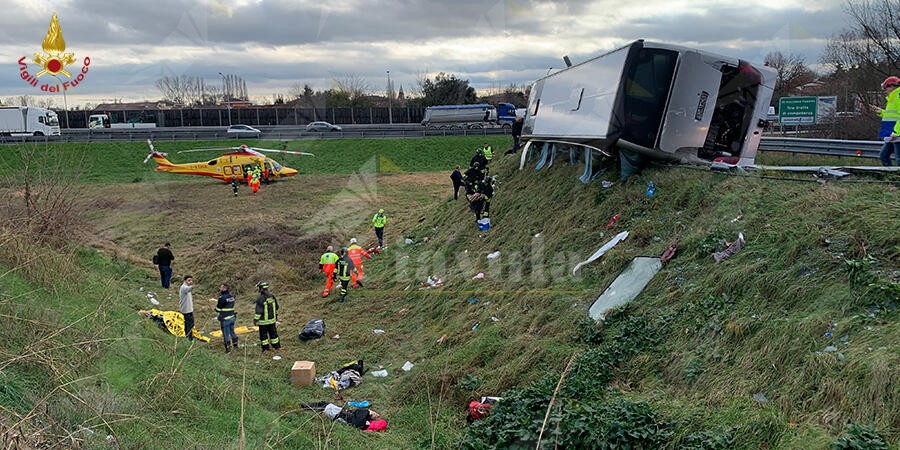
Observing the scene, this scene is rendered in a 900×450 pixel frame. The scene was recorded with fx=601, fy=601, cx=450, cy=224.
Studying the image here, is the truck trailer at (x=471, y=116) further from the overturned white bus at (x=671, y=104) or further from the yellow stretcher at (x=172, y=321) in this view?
the yellow stretcher at (x=172, y=321)

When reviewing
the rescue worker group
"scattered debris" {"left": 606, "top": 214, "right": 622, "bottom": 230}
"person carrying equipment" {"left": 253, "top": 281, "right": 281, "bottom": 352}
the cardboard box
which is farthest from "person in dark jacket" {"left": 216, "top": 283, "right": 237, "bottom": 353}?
"scattered debris" {"left": 606, "top": 214, "right": 622, "bottom": 230}

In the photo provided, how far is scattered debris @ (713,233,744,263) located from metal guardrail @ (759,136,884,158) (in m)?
6.65

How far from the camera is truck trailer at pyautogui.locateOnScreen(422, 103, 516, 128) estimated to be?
49.1 meters

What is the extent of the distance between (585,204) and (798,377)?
6.57 m

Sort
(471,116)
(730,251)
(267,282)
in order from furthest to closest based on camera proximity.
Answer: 1. (471,116)
2. (267,282)
3. (730,251)

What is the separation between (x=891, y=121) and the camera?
911cm

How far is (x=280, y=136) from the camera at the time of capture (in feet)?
138

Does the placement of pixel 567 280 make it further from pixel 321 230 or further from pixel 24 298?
pixel 321 230

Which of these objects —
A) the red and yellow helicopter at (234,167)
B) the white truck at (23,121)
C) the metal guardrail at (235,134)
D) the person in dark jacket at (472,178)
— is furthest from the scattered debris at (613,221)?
the white truck at (23,121)

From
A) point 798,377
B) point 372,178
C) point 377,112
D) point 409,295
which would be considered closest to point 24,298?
point 409,295

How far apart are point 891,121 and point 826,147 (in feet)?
14.3

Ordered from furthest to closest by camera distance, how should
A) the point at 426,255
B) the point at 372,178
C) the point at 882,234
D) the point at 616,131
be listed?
the point at 372,178
the point at 426,255
the point at 616,131
the point at 882,234

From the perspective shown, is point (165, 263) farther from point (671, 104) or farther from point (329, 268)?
point (671, 104)

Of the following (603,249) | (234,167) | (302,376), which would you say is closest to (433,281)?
(603,249)
